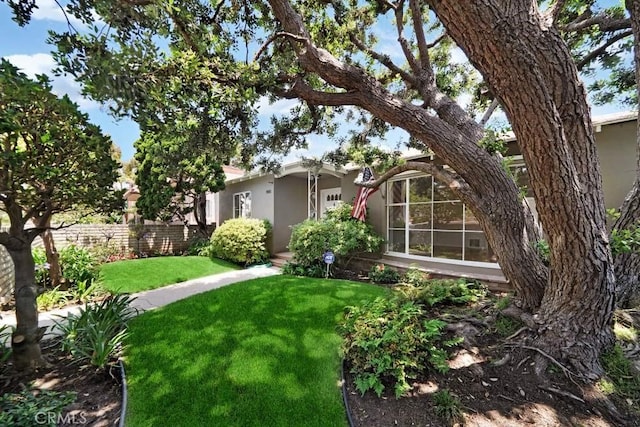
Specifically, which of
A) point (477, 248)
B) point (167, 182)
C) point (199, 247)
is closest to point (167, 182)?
Answer: point (167, 182)

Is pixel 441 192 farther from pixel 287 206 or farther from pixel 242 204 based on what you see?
pixel 242 204

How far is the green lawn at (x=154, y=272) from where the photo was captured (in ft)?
26.5

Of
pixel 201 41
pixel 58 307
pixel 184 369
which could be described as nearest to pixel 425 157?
pixel 201 41

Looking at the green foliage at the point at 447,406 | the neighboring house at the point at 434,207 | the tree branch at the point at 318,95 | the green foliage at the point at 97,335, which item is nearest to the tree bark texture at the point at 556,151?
the green foliage at the point at 447,406

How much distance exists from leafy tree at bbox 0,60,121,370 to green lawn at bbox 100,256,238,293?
3797mm

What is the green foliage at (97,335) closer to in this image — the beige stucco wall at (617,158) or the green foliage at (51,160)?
the green foliage at (51,160)

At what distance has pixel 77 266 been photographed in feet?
24.6

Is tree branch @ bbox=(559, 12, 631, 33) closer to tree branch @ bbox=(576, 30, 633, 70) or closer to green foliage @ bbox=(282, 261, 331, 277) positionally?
tree branch @ bbox=(576, 30, 633, 70)

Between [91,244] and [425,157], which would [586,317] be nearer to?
[425,157]

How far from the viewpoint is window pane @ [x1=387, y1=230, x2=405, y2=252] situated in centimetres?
894

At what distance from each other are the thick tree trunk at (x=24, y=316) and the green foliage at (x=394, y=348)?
3.97 meters

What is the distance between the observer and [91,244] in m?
11.1

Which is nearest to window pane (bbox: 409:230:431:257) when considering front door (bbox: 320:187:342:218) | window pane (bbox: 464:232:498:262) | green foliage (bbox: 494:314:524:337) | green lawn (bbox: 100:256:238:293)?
window pane (bbox: 464:232:498:262)

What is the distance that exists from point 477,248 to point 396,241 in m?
2.33
